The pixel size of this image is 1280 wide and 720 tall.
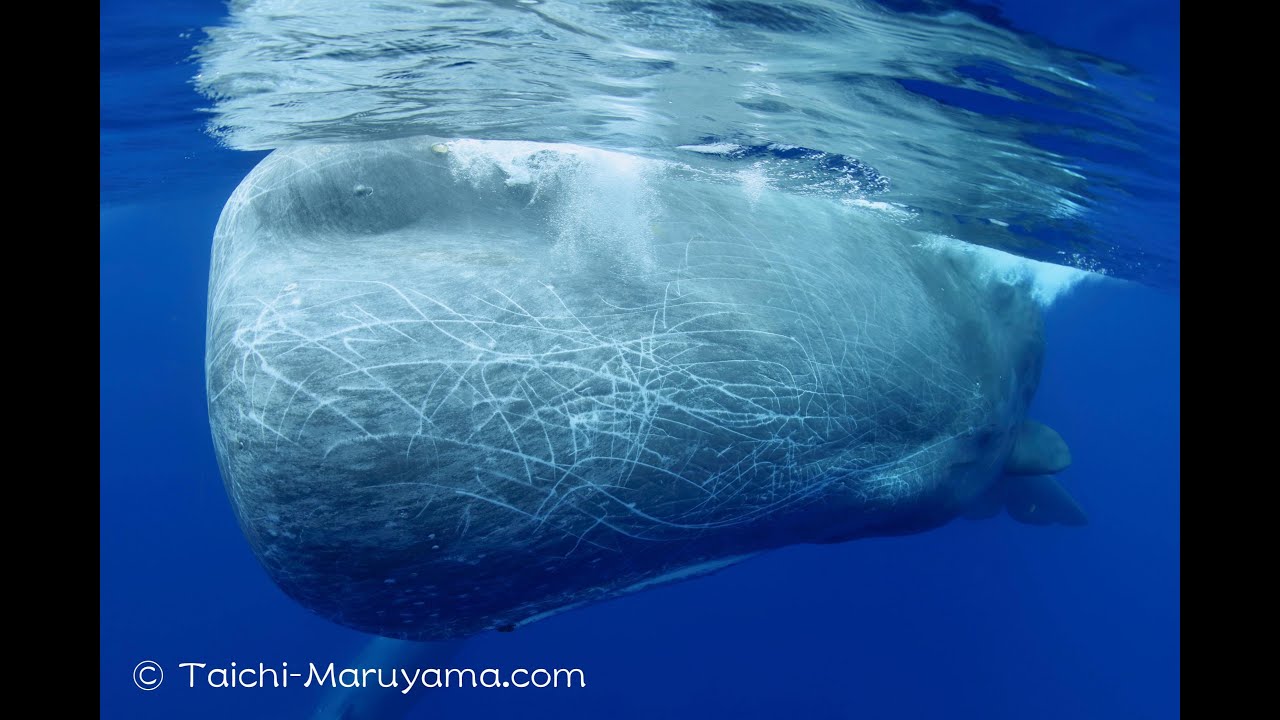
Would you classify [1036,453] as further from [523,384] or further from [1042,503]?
[523,384]

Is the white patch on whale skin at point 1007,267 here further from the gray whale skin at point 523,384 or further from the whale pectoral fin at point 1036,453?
the gray whale skin at point 523,384

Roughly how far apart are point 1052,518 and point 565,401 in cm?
783

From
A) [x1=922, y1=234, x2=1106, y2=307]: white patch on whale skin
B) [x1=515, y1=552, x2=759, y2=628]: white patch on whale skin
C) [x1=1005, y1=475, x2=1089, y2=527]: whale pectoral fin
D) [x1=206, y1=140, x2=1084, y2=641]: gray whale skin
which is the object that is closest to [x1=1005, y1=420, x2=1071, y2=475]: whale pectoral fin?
[x1=1005, y1=475, x2=1089, y2=527]: whale pectoral fin

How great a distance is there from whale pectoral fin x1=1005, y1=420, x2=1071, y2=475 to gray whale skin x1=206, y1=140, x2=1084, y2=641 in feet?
10.3

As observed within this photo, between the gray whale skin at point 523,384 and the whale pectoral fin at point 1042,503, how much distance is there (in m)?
4.33

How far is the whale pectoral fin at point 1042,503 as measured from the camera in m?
8.28

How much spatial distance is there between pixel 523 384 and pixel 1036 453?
254 inches

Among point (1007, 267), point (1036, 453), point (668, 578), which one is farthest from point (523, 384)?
point (1007, 267)

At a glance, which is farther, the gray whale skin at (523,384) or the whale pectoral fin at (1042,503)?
the whale pectoral fin at (1042,503)

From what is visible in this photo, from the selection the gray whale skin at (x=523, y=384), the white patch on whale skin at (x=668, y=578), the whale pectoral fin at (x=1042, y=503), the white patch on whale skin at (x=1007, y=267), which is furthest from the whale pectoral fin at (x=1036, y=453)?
the white patch on whale skin at (x=668, y=578)

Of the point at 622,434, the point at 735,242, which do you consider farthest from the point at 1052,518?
the point at 622,434

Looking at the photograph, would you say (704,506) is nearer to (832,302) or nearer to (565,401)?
(565,401)

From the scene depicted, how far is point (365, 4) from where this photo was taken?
15.0ft

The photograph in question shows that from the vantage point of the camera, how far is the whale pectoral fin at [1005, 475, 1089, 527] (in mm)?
8281
